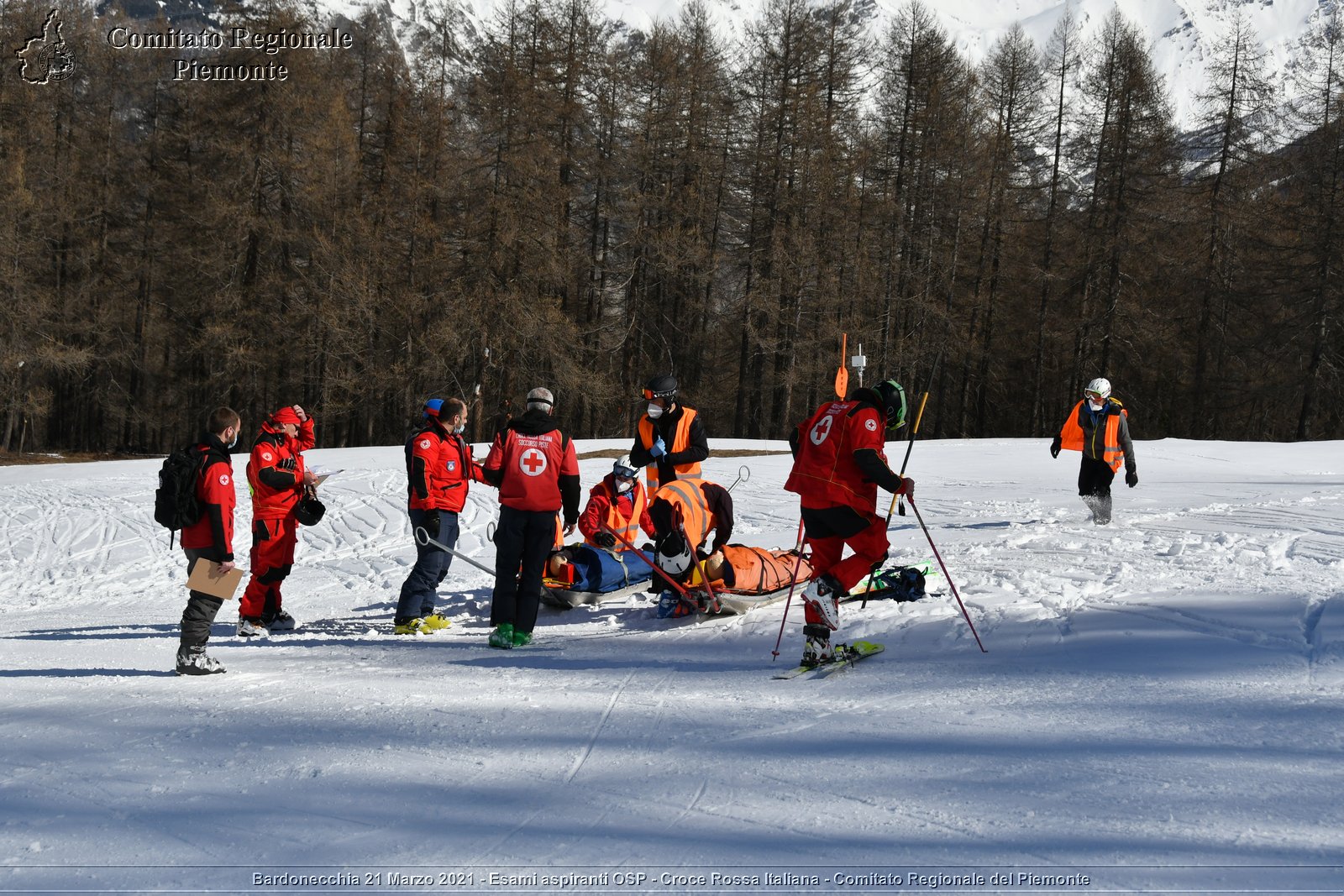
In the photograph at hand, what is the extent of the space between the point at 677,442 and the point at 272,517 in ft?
10.9

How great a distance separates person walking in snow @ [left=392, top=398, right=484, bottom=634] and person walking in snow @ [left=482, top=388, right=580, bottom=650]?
0.76 metres

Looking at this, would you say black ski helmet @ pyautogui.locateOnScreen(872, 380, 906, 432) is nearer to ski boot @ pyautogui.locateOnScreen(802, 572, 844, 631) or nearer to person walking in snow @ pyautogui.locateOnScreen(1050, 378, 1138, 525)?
ski boot @ pyautogui.locateOnScreen(802, 572, 844, 631)

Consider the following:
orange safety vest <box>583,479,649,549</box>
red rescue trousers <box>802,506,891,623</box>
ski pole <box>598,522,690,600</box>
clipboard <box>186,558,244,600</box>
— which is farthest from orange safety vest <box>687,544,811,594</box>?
clipboard <box>186,558,244,600</box>

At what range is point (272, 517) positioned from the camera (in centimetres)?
782

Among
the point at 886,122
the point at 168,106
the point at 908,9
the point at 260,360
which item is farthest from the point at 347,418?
the point at 908,9

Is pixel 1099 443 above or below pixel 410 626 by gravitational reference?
above

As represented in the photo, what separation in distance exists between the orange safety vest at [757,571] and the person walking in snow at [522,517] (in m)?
1.19

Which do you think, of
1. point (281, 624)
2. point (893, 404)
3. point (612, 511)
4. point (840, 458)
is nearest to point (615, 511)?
point (612, 511)

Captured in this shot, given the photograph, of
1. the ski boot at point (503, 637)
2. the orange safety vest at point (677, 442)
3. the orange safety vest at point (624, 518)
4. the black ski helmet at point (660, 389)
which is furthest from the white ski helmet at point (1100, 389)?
the ski boot at point (503, 637)

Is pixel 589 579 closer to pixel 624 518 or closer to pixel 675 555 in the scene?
pixel 624 518

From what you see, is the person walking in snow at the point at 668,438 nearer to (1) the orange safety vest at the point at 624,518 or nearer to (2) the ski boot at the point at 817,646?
(1) the orange safety vest at the point at 624,518

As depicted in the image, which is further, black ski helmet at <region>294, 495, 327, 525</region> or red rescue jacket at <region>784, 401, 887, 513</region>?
black ski helmet at <region>294, 495, 327, 525</region>

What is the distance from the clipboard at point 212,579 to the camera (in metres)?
5.84

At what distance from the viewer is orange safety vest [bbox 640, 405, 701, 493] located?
8.00m
